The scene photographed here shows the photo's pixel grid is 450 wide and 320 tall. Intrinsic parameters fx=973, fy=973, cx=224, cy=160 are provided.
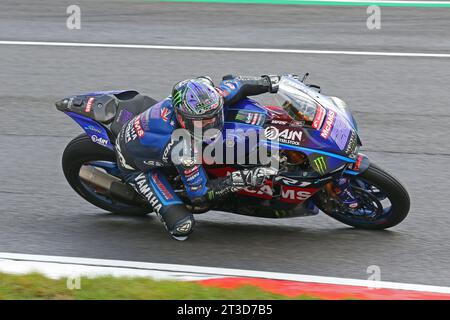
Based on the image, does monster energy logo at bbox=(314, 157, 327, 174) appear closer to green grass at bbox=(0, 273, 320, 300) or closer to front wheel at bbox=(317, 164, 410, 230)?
front wheel at bbox=(317, 164, 410, 230)

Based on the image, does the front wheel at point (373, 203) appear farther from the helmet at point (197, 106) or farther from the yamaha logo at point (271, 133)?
the helmet at point (197, 106)

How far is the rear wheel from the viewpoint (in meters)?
7.48

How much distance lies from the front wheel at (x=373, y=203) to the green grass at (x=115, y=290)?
55.4 inches

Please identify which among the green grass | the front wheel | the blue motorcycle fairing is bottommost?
the green grass

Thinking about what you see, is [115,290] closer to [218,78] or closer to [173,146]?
[173,146]

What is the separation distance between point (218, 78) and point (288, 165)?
4235mm

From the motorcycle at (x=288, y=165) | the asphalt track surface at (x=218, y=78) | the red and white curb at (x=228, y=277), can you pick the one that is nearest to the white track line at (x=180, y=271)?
the red and white curb at (x=228, y=277)

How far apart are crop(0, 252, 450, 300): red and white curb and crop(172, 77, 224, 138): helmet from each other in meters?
0.97

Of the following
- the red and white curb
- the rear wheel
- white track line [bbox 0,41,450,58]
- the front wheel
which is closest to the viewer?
the red and white curb

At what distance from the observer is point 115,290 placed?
589cm

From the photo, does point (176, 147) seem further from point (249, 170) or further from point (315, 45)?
point (315, 45)

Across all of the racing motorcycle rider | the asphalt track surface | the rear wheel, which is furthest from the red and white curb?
the rear wheel

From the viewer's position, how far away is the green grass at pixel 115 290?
5773 mm
